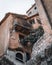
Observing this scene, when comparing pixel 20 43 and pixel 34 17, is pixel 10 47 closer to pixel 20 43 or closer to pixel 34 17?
pixel 20 43

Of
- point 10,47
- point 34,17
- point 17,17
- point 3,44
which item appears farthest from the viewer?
point 34,17

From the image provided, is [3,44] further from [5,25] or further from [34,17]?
[34,17]

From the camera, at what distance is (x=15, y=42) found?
22344 mm

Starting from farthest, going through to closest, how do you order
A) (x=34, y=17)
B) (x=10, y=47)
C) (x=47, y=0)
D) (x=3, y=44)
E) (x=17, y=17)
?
1. (x=34, y=17)
2. (x=17, y=17)
3. (x=3, y=44)
4. (x=10, y=47)
5. (x=47, y=0)

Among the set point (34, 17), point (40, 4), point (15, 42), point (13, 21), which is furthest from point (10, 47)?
point (40, 4)

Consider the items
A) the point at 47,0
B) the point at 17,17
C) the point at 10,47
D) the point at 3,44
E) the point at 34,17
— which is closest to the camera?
the point at 47,0

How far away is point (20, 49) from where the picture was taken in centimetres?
2200

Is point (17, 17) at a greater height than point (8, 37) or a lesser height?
greater

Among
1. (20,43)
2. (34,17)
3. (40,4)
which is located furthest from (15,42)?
(40,4)

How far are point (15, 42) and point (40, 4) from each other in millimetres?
15255

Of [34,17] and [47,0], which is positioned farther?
[34,17]

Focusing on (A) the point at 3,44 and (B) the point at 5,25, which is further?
(B) the point at 5,25

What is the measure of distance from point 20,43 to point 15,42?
0.56 m

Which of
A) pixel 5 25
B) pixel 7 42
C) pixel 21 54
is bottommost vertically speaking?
pixel 21 54
